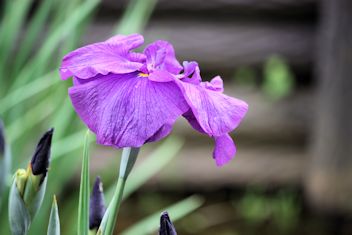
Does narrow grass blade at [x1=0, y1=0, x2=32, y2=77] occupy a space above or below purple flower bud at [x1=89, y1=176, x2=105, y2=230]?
above

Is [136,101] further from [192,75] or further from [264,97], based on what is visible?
[264,97]

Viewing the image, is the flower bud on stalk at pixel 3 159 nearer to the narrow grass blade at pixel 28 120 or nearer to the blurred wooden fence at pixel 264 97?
the narrow grass blade at pixel 28 120

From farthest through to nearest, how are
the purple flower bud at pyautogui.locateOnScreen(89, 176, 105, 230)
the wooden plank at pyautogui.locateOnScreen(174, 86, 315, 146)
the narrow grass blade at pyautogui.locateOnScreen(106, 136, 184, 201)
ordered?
the wooden plank at pyautogui.locateOnScreen(174, 86, 315, 146)
the narrow grass blade at pyautogui.locateOnScreen(106, 136, 184, 201)
the purple flower bud at pyautogui.locateOnScreen(89, 176, 105, 230)

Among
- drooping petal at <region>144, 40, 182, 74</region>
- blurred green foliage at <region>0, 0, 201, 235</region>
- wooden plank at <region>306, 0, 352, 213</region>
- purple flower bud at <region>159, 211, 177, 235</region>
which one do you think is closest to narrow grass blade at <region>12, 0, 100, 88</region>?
A: blurred green foliage at <region>0, 0, 201, 235</region>

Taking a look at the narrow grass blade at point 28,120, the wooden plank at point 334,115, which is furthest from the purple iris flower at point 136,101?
the wooden plank at point 334,115

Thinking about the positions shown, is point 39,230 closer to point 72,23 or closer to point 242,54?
point 72,23

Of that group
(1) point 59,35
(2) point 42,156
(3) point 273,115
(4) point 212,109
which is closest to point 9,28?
(1) point 59,35

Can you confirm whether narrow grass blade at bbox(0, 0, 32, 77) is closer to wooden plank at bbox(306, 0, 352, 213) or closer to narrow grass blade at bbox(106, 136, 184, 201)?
narrow grass blade at bbox(106, 136, 184, 201)
